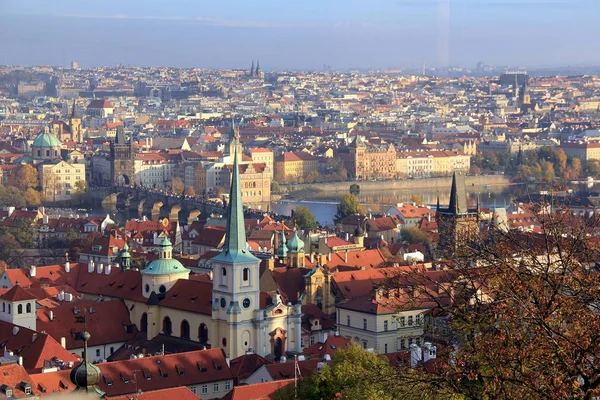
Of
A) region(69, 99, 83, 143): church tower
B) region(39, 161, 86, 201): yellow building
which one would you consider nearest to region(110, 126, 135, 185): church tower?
region(39, 161, 86, 201): yellow building

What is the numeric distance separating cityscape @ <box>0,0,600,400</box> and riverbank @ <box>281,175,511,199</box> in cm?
12

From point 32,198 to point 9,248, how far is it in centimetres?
1472

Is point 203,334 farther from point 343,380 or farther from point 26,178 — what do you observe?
point 26,178

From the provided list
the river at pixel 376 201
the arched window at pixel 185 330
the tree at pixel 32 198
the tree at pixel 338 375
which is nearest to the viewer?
the tree at pixel 338 375

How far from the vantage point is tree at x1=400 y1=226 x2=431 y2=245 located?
1041 inches

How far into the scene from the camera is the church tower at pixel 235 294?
1527 centimetres

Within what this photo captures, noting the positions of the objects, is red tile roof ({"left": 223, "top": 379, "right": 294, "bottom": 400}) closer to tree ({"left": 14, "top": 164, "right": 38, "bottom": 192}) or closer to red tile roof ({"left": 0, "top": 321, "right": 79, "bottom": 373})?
red tile roof ({"left": 0, "top": 321, "right": 79, "bottom": 373})

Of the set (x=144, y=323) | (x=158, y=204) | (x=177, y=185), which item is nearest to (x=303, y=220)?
(x=158, y=204)

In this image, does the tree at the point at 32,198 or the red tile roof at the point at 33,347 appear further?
the tree at the point at 32,198

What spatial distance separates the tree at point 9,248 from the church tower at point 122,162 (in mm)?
18733

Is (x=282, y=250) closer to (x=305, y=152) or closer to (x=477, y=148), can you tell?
(x=305, y=152)

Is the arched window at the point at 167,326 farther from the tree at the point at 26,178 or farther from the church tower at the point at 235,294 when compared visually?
the tree at the point at 26,178

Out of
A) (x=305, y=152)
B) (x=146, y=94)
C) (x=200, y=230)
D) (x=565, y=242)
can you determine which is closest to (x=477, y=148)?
(x=305, y=152)

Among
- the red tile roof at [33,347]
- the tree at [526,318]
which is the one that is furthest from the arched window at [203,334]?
the tree at [526,318]
